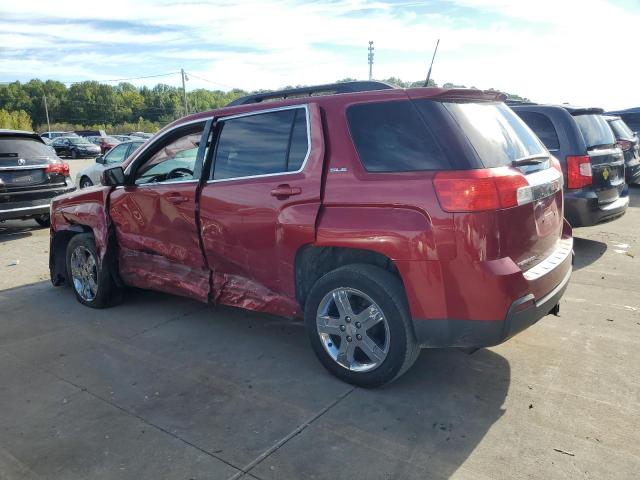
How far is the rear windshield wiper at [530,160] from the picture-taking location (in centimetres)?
322

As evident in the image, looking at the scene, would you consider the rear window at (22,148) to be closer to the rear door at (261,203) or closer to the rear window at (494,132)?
the rear door at (261,203)

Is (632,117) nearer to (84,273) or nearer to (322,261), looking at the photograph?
(322,261)

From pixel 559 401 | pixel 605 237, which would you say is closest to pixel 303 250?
pixel 559 401

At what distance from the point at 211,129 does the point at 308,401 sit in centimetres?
225

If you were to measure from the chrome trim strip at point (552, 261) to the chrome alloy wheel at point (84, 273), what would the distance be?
394cm

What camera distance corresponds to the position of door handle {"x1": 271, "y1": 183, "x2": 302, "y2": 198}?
3.53m

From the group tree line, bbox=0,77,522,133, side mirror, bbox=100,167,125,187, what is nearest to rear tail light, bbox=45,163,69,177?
side mirror, bbox=100,167,125,187

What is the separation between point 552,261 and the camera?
133 inches

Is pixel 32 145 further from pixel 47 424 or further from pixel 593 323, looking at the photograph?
pixel 593 323

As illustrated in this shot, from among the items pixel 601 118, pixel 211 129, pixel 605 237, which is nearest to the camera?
pixel 211 129

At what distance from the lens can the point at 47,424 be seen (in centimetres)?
315

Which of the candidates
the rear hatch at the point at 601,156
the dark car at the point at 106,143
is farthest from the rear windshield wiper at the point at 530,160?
the dark car at the point at 106,143

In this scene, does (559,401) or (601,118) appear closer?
(559,401)

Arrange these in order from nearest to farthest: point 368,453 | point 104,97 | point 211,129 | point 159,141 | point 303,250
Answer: point 368,453
point 303,250
point 211,129
point 159,141
point 104,97
